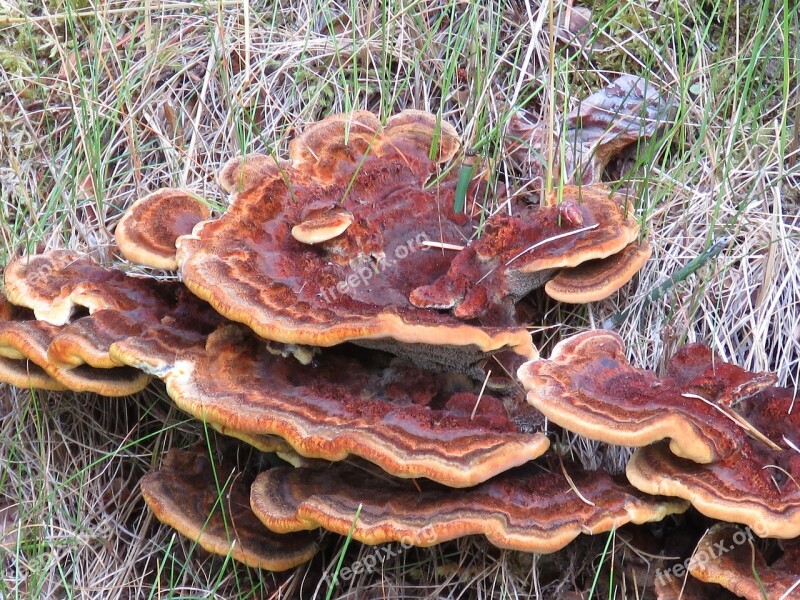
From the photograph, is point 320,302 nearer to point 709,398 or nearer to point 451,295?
point 451,295

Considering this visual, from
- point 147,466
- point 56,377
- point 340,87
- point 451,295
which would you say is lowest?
point 147,466

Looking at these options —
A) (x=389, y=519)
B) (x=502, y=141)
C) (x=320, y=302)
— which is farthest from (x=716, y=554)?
(x=502, y=141)

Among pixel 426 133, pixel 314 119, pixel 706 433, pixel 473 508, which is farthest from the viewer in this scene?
pixel 314 119

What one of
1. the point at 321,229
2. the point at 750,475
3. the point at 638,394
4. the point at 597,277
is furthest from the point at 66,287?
the point at 750,475

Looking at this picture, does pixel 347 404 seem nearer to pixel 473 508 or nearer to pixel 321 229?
pixel 473 508

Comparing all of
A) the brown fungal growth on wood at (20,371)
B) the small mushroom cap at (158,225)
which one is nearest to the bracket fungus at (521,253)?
the small mushroom cap at (158,225)
